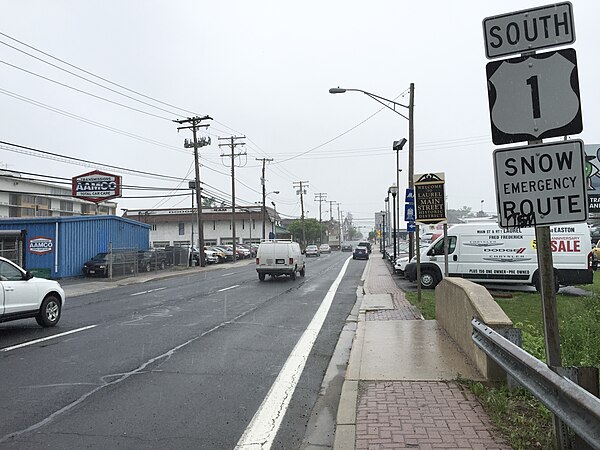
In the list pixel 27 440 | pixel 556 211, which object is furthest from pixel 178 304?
pixel 556 211

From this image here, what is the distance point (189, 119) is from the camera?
39.8 m

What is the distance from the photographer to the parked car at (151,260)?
110 feet

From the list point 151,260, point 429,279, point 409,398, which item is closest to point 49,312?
point 409,398

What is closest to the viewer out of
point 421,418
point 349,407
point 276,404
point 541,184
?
point 541,184

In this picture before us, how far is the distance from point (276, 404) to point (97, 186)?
106 ft

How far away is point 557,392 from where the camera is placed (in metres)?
3.37

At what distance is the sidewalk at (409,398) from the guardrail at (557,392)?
62 centimetres

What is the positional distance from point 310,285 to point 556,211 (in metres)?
18.5

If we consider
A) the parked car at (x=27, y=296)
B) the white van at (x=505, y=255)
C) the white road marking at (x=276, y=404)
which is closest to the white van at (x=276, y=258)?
the white van at (x=505, y=255)

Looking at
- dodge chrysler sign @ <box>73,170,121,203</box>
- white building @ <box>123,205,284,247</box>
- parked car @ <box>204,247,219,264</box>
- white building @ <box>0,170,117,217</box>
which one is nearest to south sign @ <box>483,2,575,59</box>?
dodge chrysler sign @ <box>73,170,121,203</box>

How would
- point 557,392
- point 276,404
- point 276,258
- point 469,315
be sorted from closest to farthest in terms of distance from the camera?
point 557,392, point 276,404, point 469,315, point 276,258

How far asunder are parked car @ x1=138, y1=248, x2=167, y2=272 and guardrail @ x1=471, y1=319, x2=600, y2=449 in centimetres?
3108

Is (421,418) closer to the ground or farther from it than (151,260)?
closer to the ground

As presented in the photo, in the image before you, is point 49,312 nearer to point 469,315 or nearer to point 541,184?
point 469,315
